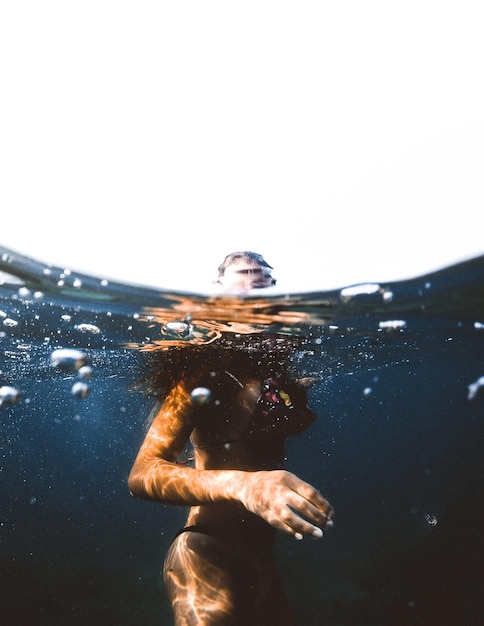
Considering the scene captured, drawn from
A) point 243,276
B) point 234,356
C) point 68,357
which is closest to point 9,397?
point 68,357

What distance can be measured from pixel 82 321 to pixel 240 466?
509 centimetres

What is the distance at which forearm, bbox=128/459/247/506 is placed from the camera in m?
3.12

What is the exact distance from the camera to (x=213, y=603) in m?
4.06

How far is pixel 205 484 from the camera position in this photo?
3285 millimetres

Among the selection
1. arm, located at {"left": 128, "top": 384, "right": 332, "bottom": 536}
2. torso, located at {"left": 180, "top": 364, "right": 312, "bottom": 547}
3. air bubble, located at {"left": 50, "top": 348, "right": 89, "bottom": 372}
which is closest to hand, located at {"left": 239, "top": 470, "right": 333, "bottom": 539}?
arm, located at {"left": 128, "top": 384, "right": 332, "bottom": 536}

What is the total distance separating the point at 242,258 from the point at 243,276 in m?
0.26

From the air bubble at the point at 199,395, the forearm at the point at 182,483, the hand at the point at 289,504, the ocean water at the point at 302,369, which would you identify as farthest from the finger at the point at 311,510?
the air bubble at the point at 199,395

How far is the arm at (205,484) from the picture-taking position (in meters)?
2.52

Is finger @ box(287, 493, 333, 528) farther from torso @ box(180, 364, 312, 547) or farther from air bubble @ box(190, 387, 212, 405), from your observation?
torso @ box(180, 364, 312, 547)

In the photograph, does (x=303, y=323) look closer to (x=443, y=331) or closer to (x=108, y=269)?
(x=108, y=269)

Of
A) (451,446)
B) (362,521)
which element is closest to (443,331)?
(362,521)

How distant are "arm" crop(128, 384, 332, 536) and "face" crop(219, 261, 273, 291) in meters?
1.75

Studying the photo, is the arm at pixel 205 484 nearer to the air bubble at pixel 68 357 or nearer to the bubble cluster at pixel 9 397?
the air bubble at pixel 68 357

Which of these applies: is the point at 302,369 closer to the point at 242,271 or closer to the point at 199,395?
the point at 242,271
